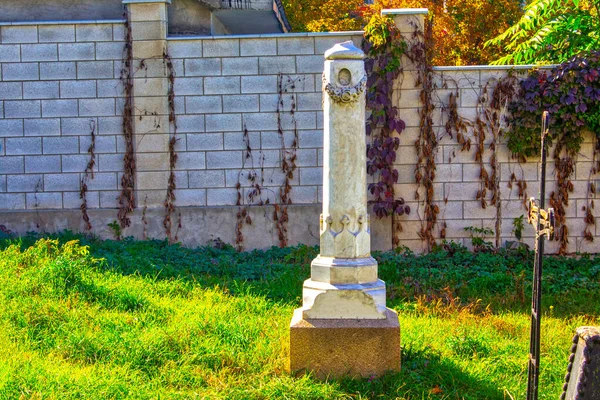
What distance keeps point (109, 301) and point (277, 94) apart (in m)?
3.66

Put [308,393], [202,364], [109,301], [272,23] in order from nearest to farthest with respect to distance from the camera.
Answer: [308,393], [202,364], [109,301], [272,23]

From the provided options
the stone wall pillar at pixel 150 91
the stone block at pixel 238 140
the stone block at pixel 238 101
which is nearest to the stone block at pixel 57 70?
the stone wall pillar at pixel 150 91

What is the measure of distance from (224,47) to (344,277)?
4920 mm

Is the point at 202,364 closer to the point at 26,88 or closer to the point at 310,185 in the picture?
the point at 310,185

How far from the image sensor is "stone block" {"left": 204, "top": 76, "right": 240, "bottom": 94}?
9.48m

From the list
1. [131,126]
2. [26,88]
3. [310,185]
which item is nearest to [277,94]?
[310,185]

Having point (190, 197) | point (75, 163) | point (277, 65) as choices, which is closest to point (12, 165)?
point (75, 163)

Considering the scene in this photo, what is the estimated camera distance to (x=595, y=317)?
6758mm

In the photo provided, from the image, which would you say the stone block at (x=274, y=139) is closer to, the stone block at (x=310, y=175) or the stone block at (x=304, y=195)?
the stone block at (x=310, y=175)

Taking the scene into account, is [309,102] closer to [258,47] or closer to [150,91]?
[258,47]

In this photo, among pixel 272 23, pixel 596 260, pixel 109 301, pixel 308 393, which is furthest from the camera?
pixel 272 23

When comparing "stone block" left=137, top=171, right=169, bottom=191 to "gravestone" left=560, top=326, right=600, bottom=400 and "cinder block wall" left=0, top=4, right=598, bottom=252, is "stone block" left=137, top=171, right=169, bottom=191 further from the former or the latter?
"gravestone" left=560, top=326, right=600, bottom=400

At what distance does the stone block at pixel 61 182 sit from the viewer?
9648 mm

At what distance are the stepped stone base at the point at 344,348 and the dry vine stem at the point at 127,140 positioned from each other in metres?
4.89
